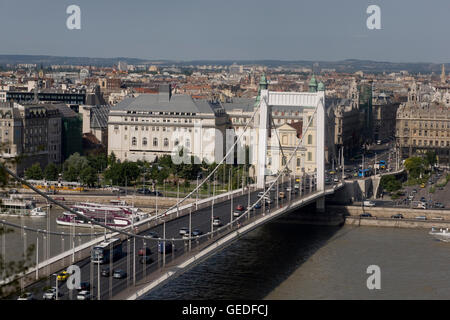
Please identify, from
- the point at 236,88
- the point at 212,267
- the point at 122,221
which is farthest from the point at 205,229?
the point at 236,88

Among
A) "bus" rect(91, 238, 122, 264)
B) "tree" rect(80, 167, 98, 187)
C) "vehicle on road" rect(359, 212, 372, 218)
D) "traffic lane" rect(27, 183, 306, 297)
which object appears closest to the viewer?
"traffic lane" rect(27, 183, 306, 297)

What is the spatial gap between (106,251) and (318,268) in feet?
15.8

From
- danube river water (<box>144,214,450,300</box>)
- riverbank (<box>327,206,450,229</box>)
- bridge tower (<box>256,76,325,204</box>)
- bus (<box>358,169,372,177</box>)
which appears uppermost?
bridge tower (<box>256,76,325,204</box>)

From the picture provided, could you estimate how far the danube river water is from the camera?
13531 millimetres

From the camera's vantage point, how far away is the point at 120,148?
1254 inches

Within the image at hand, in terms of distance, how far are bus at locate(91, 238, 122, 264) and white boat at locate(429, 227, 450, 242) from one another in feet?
A: 28.5

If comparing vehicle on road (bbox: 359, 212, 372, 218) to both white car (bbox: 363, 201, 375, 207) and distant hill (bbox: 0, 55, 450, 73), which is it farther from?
distant hill (bbox: 0, 55, 450, 73)

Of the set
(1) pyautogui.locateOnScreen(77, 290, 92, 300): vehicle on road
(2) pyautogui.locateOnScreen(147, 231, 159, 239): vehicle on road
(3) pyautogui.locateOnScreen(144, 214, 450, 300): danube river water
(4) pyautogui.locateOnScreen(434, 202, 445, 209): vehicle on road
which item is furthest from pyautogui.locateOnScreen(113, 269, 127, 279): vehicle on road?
(4) pyautogui.locateOnScreen(434, 202, 445, 209): vehicle on road

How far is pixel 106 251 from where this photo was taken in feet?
39.0

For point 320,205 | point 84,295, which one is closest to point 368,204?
point 320,205

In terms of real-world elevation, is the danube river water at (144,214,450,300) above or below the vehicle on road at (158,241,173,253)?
below

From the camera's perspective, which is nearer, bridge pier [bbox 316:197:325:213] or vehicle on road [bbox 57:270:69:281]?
vehicle on road [bbox 57:270:69:281]

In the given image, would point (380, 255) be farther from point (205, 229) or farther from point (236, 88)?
point (236, 88)

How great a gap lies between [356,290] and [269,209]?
3015 mm
